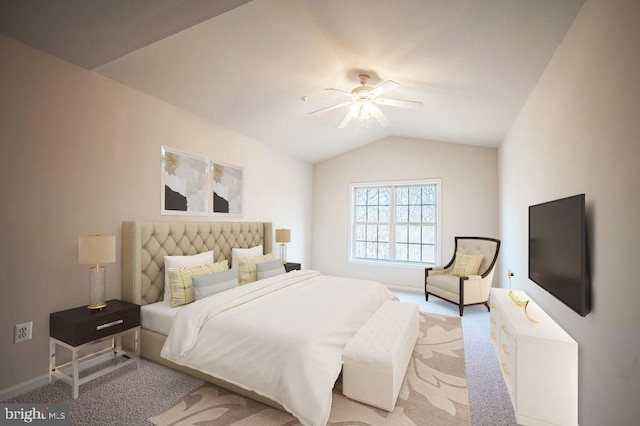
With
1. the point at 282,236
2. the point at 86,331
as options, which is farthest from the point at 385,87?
the point at 86,331

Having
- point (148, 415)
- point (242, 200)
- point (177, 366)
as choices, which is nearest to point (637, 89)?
point (148, 415)

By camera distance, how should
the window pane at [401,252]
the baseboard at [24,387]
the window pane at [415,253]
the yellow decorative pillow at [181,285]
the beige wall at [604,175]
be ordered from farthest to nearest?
the window pane at [401,252], the window pane at [415,253], the yellow decorative pillow at [181,285], the baseboard at [24,387], the beige wall at [604,175]

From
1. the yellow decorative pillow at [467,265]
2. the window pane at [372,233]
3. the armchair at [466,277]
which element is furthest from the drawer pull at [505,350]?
the window pane at [372,233]

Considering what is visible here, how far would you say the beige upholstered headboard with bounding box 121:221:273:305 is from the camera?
2775 millimetres

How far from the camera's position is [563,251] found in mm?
1894

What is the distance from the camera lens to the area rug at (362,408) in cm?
189

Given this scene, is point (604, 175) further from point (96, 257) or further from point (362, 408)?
point (96, 257)

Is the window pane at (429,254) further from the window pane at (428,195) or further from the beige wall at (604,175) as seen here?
the beige wall at (604,175)

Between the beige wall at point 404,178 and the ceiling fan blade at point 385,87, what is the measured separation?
112 inches

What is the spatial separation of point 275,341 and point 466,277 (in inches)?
124

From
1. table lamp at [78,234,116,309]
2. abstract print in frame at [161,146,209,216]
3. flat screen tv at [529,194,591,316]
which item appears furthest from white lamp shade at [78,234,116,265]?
flat screen tv at [529,194,591,316]

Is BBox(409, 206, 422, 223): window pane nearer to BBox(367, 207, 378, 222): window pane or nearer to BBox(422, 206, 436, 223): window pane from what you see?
BBox(422, 206, 436, 223): window pane

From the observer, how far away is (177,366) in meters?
2.47

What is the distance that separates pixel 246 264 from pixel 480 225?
3.97 meters
